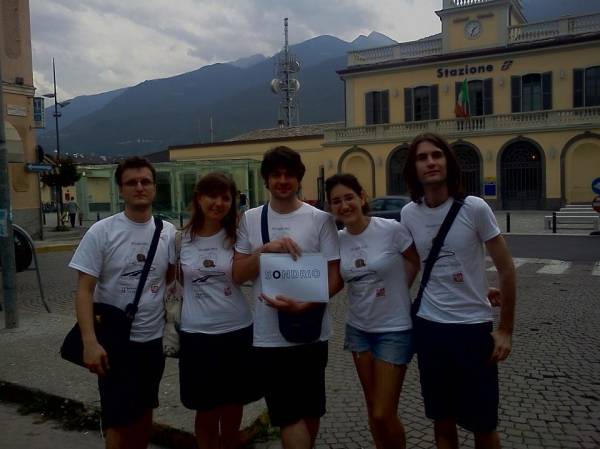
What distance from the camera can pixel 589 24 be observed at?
30000mm

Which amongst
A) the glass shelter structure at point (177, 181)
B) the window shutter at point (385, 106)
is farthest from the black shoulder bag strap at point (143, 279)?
the window shutter at point (385, 106)

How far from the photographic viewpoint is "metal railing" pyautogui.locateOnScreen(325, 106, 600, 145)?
2913 centimetres

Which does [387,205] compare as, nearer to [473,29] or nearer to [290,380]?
[290,380]

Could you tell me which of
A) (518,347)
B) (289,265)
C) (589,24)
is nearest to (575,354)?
(518,347)

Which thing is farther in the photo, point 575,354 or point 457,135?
point 457,135

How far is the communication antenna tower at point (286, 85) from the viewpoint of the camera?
190 feet

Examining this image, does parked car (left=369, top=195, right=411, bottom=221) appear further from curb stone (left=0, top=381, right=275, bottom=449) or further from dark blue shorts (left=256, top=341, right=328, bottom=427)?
dark blue shorts (left=256, top=341, right=328, bottom=427)

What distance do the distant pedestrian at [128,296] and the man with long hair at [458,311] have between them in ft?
4.70

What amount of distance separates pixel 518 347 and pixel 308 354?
12.1 ft

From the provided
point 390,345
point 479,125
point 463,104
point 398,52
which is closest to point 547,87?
point 479,125

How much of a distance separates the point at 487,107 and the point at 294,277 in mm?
32085

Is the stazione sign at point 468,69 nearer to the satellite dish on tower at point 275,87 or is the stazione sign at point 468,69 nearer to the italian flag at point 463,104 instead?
the italian flag at point 463,104

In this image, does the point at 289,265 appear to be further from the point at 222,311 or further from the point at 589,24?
the point at 589,24

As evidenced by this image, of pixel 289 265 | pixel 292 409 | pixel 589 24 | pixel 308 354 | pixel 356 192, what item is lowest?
pixel 292 409
